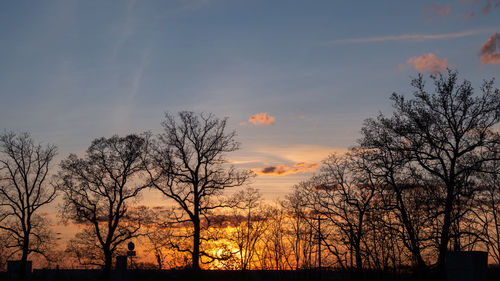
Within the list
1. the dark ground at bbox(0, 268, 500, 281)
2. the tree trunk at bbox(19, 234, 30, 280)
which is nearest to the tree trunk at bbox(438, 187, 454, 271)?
the dark ground at bbox(0, 268, 500, 281)

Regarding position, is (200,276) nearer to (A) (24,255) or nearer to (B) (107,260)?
(B) (107,260)

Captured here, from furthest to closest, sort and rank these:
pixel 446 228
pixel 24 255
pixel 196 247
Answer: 1. pixel 24 255
2. pixel 196 247
3. pixel 446 228

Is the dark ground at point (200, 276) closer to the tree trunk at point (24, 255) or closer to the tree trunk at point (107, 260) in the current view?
the tree trunk at point (107, 260)

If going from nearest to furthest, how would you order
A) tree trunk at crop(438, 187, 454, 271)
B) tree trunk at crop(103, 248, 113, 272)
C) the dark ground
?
1. tree trunk at crop(438, 187, 454, 271)
2. the dark ground
3. tree trunk at crop(103, 248, 113, 272)

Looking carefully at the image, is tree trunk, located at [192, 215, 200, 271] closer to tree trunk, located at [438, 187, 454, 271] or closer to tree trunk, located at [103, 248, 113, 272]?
tree trunk, located at [103, 248, 113, 272]

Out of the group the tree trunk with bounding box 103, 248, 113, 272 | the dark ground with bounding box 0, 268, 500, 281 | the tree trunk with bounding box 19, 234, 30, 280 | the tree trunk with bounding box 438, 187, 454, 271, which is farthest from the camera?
the tree trunk with bounding box 19, 234, 30, 280

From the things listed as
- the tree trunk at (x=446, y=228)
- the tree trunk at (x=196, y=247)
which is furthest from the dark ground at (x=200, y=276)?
the tree trunk at (x=446, y=228)

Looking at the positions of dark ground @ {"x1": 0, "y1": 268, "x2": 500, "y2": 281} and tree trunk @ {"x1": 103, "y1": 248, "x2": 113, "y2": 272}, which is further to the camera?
tree trunk @ {"x1": 103, "y1": 248, "x2": 113, "y2": 272}

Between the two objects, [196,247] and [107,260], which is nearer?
[196,247]

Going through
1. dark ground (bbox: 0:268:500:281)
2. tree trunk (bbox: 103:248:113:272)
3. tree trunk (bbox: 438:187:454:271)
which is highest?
tree trunk (bbox: 438:187:454:271)

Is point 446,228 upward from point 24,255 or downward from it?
upward

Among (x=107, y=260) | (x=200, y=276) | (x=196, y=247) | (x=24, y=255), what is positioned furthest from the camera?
(x=24, y=255)

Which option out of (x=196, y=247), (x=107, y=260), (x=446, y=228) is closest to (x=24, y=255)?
(x=107, y=260)

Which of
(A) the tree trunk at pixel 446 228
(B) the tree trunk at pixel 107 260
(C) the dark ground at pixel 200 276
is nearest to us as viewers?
(A) the tree trunk at pixel 446 228
